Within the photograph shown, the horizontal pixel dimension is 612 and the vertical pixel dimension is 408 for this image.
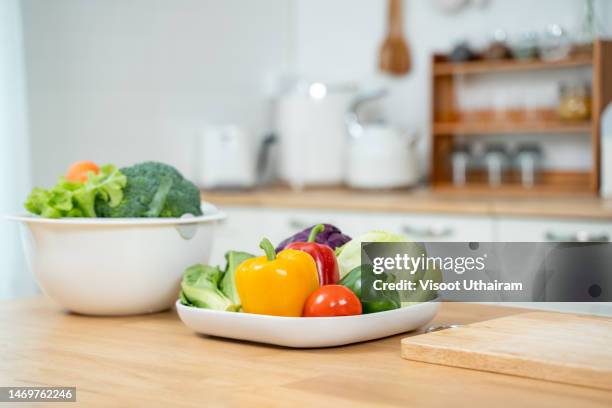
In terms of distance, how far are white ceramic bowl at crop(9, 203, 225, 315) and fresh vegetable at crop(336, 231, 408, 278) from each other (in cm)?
26

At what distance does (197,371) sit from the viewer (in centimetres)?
99

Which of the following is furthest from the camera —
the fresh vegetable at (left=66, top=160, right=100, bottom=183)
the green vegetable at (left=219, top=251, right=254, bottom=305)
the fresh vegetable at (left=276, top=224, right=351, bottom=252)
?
the fresh vegetable at (left=66, top=160, right=100, bottom=183)

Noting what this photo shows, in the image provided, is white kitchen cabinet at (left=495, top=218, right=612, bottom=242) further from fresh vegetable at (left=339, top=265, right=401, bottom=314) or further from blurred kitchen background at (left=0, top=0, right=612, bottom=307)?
fresh vegetable at (left=339, top=265, right=401, bottom=314)

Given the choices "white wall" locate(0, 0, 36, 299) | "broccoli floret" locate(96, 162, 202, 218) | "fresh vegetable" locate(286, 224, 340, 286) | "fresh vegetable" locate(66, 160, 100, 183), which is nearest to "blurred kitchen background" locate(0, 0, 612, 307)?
"white wall" locate(0, 0, 36, 299)

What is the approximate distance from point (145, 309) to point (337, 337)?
396 millimetres

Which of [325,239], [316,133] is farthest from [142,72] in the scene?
[325,239]

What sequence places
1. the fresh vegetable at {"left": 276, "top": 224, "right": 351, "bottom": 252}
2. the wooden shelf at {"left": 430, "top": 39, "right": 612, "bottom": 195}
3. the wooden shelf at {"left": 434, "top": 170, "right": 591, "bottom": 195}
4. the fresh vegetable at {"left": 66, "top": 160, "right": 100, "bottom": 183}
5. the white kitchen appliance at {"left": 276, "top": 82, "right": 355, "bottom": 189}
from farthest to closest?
the white kitchen appliance at {"left": 276, "top": 82, "right": 355, "bottom": 189}
the wooden shelf at {"left": 434, "top": 170, "right": 591, "bottom": 195}
the wooden shelf at {"left": 430, "top": 39, "right": 612, "bottom": 195}
the fresh vegetable at {"left": 66, "top": 160, "right": 100, "bottom": 183}
the fresh vegetable at {"left": 276, "top": 224, "right": 351, "bottom": 252}

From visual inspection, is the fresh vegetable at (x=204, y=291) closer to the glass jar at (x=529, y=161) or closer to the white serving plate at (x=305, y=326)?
the white serving plate at (x=305, y=326)

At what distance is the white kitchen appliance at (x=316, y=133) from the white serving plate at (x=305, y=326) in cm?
228

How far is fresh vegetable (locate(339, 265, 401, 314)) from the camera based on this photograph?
1.11m

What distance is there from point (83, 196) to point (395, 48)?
8.01 ft

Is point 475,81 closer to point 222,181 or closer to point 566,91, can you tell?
point 566,91

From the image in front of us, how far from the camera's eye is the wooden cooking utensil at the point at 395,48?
3.56 meters

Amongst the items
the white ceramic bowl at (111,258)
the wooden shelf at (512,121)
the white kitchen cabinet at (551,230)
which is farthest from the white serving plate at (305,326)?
the wooden shelf at (512,121)
